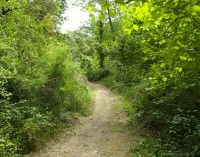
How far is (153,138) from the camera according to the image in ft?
34.0

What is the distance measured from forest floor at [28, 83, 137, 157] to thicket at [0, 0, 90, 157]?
0.59 metres

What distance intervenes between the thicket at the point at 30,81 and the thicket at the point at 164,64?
3.21 metres

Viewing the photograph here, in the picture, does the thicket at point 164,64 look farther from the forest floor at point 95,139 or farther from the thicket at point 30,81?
the thicket at point 30,81

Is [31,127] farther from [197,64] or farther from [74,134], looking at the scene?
[197,64]

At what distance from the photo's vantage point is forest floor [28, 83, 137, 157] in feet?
31.5

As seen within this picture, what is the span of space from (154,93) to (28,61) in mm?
5820

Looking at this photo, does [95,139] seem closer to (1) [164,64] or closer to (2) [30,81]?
(2) [30,81]

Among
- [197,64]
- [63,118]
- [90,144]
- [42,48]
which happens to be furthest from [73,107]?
[197,64]

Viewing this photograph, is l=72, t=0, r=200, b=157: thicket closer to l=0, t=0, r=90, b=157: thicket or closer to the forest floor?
the forest floor

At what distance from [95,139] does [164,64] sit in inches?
269

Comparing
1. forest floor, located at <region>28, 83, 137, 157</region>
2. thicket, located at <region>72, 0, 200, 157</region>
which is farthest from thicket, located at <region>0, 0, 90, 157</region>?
thicket, located at <region>72, 0, 200, 157</region>

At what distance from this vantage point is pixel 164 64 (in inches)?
198

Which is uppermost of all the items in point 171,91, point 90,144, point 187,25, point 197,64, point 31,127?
point 187,25

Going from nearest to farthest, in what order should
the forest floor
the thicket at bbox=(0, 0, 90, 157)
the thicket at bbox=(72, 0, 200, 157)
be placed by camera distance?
the thicket at bbox=(72, 0, 200, 157), the forest floor, the thicket at bbox=(0, 0, 90, 157)
